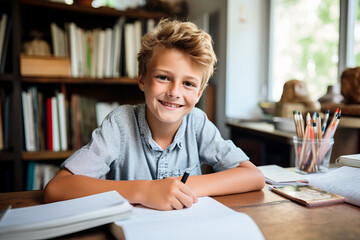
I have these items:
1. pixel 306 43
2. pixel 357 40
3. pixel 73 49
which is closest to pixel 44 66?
pixel 73 49

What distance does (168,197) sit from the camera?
591mm

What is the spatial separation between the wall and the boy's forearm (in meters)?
1.39

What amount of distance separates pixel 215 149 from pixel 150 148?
211 millimetres

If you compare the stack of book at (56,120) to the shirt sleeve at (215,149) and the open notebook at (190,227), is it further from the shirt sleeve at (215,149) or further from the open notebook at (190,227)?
the open notebook at (190,227)

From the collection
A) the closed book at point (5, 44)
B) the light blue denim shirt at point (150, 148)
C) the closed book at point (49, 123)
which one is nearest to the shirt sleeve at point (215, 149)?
the light blue denim shirt at point (150, 148)

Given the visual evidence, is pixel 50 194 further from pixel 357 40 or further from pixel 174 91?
pixel 357 40

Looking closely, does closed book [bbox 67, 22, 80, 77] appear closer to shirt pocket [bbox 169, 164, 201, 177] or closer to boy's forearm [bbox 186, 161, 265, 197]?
shirt pocket [bbox 169, 164, 201, 177]

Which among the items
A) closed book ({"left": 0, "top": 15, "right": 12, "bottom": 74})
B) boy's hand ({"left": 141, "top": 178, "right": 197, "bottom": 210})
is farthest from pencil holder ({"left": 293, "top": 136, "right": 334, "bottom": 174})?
closed book ({"left": 0, "top": 15, "right": 12, "bottom": 74})

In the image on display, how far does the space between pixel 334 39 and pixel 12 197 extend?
175cm

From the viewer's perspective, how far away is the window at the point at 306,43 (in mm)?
1732

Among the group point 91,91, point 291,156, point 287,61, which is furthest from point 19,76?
point 287,61

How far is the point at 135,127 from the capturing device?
3.15 feet

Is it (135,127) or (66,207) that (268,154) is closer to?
(135,127)

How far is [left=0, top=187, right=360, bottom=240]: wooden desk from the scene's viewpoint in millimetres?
498
